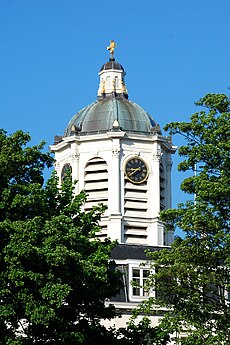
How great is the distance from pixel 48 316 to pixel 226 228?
351 inches

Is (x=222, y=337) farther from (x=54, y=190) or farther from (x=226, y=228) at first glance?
(x=54, y=190)

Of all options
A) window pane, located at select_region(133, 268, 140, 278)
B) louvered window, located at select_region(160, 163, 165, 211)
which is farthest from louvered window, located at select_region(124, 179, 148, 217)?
window pane, located at select_region(133, 268, 140, 278)

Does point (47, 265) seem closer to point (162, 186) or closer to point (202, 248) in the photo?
point (202, 248)

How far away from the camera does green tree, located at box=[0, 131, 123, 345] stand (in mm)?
49156

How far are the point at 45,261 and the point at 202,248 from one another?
7.09 m

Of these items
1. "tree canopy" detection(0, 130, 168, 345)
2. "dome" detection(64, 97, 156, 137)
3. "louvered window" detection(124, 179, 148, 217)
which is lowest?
"tree canopy" detection(0, 130, 168, 345)

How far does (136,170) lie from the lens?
107438 millimetres

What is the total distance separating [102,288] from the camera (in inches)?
2111

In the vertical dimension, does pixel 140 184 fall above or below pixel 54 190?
above

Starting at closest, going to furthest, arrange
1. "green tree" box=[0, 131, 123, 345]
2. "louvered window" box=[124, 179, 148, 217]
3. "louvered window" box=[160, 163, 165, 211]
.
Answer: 1. "green tree" box=[0, 131, 123, 345]
2. "louvered window" box=[124, 179, 148, 217]
3. "louvered window" box=[160, 163, 165, 211]

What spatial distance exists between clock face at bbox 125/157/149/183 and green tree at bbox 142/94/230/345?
52977 millimetres

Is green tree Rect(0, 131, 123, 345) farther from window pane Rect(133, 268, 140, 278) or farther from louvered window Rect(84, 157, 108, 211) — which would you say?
louvered window Rect(84, 157, 108, 211)

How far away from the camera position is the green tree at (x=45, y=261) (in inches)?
1935

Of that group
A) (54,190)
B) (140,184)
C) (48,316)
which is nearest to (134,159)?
(140,184)
